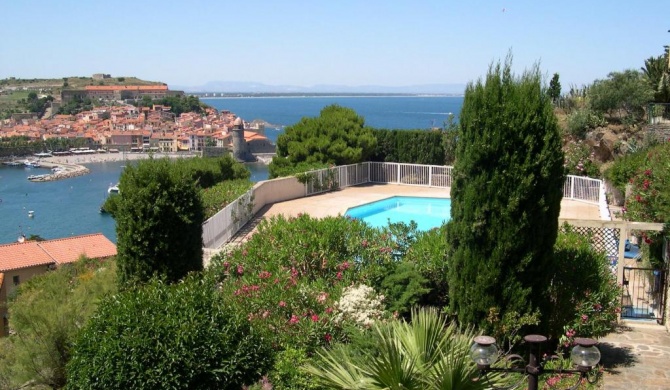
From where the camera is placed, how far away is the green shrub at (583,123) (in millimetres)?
21375

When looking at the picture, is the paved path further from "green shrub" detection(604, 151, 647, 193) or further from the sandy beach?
the sandy beach

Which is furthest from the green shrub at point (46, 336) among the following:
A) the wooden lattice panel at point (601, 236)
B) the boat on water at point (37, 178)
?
the boat on water at point (37, 178)

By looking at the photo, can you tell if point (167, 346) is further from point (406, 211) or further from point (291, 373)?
point (406, 211)

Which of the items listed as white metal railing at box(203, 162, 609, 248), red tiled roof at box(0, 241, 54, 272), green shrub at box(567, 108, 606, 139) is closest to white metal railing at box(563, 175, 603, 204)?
white metal railing at box(203, 162, 609, 248)

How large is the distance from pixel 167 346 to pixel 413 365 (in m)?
2.49

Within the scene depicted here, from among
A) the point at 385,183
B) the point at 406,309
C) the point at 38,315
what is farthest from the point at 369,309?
the point at 385,183

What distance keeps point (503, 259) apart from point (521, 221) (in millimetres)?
451

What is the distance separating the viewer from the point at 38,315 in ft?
26.6

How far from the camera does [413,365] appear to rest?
14.6 ft

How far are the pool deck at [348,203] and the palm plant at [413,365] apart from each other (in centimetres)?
787

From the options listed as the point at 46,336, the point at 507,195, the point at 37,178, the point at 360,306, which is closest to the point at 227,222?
the point at 46,336

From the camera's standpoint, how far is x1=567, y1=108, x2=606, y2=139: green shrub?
2138 cm

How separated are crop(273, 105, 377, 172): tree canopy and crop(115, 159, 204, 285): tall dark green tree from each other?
11.7 meters

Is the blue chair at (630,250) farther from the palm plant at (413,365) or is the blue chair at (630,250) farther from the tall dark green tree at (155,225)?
the tall dark green tree at (155,225)
